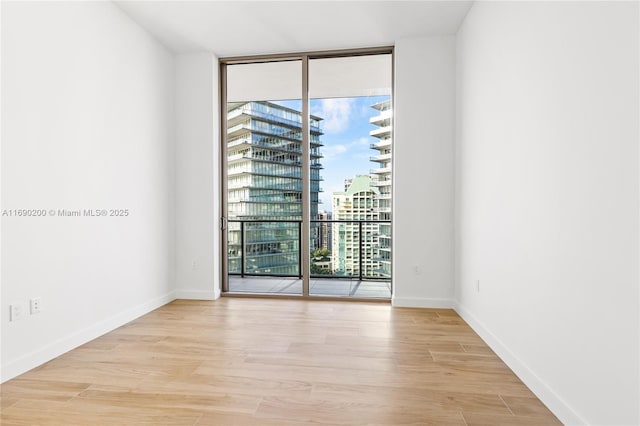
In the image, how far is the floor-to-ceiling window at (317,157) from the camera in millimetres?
3842

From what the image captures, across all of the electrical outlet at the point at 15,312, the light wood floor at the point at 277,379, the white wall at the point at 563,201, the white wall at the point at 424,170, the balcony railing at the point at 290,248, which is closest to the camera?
the white wall at the point at 563,201

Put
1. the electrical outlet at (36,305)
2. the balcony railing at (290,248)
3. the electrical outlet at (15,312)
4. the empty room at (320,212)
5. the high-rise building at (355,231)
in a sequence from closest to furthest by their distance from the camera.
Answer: the empty room at (320,212), the electrical outlet at (15,312), the electrical outlet at (36,305), the high-rise building at (355,231), the balcony railing at (290,248)

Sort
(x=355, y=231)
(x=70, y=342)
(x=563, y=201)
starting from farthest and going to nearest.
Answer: (x=355, y=231), (x=70, y=342), (x=563, y=201)

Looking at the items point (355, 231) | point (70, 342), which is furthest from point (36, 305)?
point (355, 231)

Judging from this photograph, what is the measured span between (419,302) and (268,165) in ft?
7.71

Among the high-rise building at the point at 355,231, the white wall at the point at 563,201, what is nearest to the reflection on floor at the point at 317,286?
the high-rise building at the point at 355,231

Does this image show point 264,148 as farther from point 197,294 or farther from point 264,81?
point 197,294

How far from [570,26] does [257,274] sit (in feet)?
13.8

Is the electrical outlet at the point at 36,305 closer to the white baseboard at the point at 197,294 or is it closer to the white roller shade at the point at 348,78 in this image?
the white baseboard at the point at 197,294

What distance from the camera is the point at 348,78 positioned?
3.97m

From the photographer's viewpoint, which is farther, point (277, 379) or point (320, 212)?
point (320, 212)

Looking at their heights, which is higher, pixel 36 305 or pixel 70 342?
pixel 36 305

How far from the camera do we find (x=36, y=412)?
5.38 ft

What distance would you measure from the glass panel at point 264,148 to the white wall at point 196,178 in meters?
0.31
